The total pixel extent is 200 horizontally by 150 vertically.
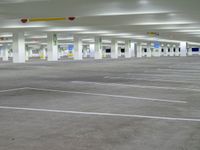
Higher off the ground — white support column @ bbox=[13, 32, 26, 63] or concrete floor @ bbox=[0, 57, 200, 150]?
white support column @ bbox=[13, 32, 26, 63]

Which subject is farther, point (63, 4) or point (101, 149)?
point (63, 4)

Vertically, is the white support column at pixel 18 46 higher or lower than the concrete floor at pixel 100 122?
higher

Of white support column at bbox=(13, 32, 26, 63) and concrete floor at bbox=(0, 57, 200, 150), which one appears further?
white support column at bbox=(13, 32, 26, 63)

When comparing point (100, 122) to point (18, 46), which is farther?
point (18, 46)

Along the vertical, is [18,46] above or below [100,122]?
above

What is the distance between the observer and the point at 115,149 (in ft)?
16.0

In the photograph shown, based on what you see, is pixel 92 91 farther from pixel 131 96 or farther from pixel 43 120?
pixel 43 120

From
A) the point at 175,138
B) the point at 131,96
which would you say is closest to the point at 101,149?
the point at 175,138

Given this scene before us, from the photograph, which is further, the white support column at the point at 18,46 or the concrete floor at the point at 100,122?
the white support column at the point at 18,46

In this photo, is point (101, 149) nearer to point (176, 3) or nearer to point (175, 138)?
point (175, 138)

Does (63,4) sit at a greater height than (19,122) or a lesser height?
greater

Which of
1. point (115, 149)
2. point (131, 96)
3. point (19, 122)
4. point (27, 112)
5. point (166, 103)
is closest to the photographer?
point (115, 149)

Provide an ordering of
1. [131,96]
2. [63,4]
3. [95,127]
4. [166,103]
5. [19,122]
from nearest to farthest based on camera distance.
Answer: [95,127]
[19,122]
[166,103]
[131,96]
[63,4]

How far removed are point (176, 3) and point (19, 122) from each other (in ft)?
54.0
